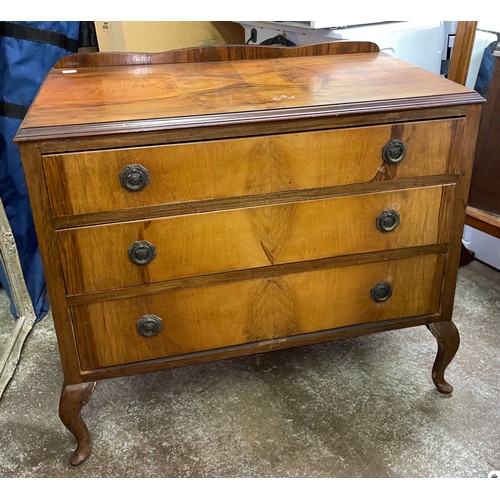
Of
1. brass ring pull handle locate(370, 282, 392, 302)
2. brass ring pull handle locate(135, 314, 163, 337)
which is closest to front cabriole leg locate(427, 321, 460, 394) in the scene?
brass ring pull handle locate(370, 282, 392, 302)

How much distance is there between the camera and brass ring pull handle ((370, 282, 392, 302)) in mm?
1412

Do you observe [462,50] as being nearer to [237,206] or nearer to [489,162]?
[489,162]

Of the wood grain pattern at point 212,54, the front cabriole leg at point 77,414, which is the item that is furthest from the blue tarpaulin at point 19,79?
the front cabriole leg at point 77,414

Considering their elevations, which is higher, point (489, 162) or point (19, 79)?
point (19, 79)

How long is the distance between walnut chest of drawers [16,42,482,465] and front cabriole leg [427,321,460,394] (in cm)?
2

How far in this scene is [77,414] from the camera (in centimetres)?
138

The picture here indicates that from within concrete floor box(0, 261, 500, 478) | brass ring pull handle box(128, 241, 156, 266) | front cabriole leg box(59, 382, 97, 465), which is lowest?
concrete floor box(0, 261, 500, 478)

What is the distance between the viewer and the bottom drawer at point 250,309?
1314mm

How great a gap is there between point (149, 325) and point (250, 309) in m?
0.23

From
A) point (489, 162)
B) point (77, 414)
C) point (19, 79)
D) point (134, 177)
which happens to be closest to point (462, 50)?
point (489, 162)

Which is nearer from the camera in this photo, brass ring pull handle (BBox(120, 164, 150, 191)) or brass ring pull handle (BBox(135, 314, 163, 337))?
brass ring pull handle (BBox(120, 164, 150, 191))

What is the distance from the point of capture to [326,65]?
1508mm

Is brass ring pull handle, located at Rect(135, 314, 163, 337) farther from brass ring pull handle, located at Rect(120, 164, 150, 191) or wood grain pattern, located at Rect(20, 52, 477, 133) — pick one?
wood grain pattern, located at Rect(20, 52, 477, 133)

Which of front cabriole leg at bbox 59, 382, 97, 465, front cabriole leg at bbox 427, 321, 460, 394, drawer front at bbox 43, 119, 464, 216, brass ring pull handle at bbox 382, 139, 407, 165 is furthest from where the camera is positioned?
front cabriole leg at bbox 427, 321, 460, 394
